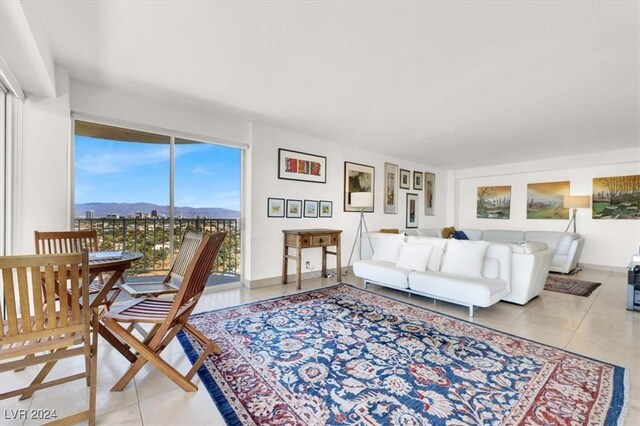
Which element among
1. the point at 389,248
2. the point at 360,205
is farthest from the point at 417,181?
the point at 389,248

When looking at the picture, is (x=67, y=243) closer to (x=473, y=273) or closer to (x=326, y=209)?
(x=326, y=209)

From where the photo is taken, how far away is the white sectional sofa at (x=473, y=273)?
316cm

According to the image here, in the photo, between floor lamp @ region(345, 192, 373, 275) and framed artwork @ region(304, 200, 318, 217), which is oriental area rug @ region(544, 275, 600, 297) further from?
framed artwork @ region(304, 200, 318, 217)

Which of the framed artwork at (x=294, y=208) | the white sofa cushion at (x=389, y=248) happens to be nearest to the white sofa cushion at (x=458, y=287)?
the white sofa cushion at (x=389, y=248)

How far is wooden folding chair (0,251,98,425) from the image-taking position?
128 cm

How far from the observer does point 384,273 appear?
3902 mm

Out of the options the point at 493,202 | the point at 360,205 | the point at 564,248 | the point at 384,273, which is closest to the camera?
the point at 384,273

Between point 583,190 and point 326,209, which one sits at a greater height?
point 583,190

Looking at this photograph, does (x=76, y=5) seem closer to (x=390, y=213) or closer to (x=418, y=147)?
(x=418, y=147)

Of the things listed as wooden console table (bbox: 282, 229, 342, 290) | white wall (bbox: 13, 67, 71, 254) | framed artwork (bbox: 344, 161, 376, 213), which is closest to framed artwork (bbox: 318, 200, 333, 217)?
framed artwork (bbox: 344, 161, 376, 213)

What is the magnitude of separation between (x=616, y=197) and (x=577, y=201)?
2.66 feet

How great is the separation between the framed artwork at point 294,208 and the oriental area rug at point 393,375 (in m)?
2.00

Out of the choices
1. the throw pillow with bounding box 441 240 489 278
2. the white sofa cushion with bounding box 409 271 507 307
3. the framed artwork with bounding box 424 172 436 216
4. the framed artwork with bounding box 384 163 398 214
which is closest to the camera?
the white sofa cushion with bounding box 409 271 507 307

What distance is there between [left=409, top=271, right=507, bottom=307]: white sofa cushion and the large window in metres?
2.67
